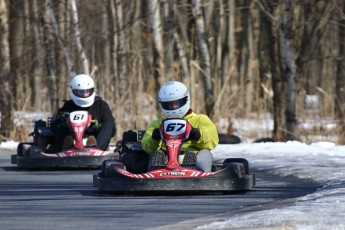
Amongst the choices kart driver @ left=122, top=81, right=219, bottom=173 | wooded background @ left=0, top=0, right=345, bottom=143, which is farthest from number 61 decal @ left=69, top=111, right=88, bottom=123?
wooded background @ left=0, top=0, right=345, bottom=143

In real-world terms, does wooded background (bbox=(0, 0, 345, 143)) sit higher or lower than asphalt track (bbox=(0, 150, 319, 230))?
higher

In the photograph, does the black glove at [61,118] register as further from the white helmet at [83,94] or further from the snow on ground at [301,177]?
the snow on ground at [301,177]

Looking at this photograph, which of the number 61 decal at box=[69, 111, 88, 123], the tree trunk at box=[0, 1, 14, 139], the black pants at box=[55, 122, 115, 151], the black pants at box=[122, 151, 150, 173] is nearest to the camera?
the black pants at box=[122, 151, 150, 173]

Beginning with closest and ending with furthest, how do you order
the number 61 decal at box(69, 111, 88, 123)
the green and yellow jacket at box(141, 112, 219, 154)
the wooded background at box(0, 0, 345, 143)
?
the green and yellow jacket at box(141, 112, 219, 154), the number 61 decal at box(69, 111, 88, 123), the wooded background at box(0, 0, 345, 143)

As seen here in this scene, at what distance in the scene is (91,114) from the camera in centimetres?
2056

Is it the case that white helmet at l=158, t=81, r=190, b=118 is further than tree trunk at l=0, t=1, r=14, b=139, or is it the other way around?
tree trunk at l=0, t=1, r=14, b=139

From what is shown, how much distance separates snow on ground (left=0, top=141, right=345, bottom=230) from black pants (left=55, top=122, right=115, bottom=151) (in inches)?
80.8

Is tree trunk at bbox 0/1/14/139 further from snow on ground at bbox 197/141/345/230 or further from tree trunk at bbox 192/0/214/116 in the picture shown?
snow on ground at bbox 197/141/345/230

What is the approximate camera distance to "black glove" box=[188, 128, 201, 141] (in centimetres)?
1439

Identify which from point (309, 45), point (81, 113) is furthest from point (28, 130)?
point (81, 113)

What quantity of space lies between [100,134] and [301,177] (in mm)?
4336

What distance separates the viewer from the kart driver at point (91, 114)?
64.3ft

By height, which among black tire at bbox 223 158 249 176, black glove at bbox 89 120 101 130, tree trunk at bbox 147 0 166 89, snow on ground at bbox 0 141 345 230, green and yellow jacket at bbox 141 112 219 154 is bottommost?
snow on ground at bbox 0 141 345 230

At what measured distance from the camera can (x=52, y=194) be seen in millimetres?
14531
